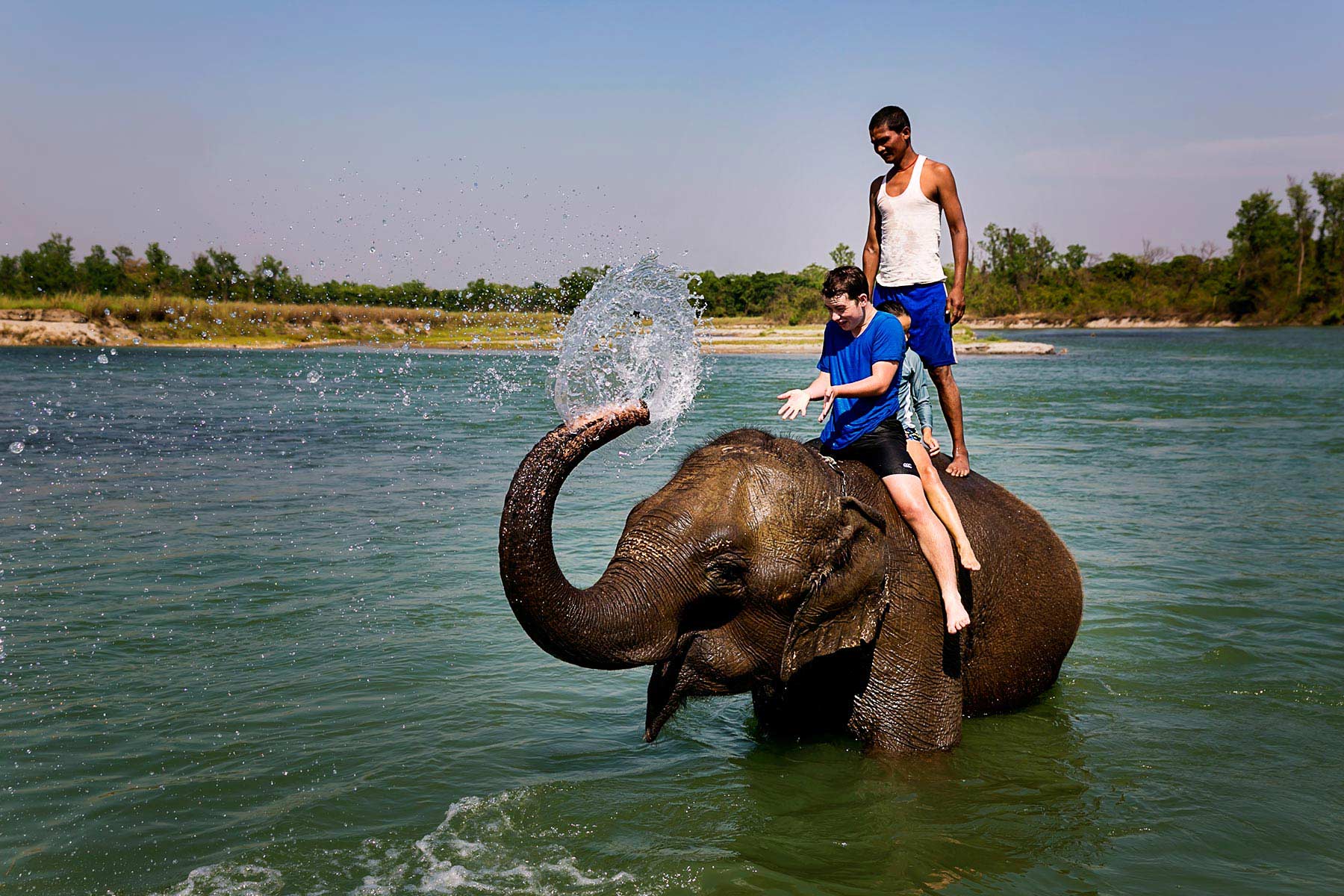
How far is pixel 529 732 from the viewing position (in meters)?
6.29

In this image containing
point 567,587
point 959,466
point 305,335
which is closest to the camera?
point 567,587

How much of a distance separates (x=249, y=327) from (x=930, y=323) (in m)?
72.9

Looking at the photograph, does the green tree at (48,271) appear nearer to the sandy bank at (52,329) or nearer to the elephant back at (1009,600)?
the sandy bank at (52,329)

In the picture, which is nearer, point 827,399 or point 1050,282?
point 827,399

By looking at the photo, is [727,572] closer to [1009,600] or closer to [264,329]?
[1009,600]

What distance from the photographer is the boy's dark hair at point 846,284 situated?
16.9 feet

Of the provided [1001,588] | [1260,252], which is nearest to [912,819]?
[1001,588]

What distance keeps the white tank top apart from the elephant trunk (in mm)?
2664

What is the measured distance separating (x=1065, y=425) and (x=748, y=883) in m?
22.3

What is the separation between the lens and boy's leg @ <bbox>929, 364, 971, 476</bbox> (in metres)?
6.19

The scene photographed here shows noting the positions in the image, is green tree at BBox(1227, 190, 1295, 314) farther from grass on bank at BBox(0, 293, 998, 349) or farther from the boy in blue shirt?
the boy in blue shirt

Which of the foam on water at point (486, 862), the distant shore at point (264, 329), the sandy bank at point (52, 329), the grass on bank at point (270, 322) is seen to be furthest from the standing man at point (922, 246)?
the sandy bank at point (52, 329)

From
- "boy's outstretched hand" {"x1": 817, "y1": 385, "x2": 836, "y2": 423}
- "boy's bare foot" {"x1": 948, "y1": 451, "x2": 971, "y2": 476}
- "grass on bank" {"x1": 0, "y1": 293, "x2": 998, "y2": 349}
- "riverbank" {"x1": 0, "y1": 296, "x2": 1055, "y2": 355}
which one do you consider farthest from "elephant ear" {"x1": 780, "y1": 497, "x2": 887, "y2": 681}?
"grass on bank" {"x1": 0, "y1": 293, "x2": 998, "y2": 349}

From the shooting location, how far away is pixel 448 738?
20.1 ft
